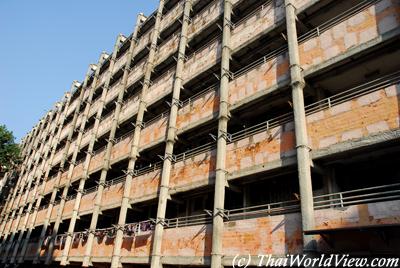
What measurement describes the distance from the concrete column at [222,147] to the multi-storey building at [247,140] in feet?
0.22

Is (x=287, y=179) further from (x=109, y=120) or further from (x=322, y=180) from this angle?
(x=109, y=120)

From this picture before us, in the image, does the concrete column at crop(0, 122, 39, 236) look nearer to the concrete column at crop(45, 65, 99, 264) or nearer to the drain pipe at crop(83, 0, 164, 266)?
the concrete column at crop(45, 65, 99, 264)

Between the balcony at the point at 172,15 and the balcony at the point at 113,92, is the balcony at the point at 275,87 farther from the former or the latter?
the balcony at the point at 113,92

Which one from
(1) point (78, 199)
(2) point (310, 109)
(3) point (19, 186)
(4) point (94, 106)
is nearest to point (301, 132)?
(2) point (310, 109)

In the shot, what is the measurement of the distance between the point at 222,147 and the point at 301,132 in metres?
4.73

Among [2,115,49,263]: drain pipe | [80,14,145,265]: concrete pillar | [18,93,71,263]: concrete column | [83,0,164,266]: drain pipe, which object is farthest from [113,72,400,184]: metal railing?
[2,115,49,263]: drain pipe

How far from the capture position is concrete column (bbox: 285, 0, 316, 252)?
1247cm

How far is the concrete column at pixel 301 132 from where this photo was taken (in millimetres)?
12469

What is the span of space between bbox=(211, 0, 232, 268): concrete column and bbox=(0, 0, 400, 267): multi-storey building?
2.6 inches

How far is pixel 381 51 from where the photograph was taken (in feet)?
44.2

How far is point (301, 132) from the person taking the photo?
14.0 meters

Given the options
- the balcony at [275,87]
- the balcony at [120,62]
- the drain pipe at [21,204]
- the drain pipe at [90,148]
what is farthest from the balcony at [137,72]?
the drain pipe at [21,204]

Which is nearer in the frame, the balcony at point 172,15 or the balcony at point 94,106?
the balcony at point 172,15

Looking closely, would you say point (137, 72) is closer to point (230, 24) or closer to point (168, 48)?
point (168, 48)
